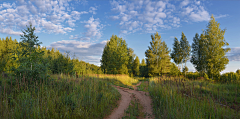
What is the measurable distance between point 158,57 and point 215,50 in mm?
13852

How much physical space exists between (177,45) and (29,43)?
32586mm

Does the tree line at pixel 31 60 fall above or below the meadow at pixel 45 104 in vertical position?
above

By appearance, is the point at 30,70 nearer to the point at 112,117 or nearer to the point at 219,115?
the point at 112,117

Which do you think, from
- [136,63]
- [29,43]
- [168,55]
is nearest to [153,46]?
[168,55]

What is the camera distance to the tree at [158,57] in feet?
108

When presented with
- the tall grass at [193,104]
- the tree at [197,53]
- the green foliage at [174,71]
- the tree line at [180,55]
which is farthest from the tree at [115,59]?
the tall grass at [193,104]

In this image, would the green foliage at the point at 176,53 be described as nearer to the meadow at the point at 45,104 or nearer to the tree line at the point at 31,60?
the tree line at the point at 31,60

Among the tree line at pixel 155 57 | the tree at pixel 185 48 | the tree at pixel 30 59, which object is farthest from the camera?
the tree at pixel 185 48

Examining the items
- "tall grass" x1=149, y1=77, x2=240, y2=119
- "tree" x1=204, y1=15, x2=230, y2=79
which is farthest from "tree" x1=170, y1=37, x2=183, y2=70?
"tall grass" x1=149, y1=77, x2=240, y2=119

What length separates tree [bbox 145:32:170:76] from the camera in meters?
33.0

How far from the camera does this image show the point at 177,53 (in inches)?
1264

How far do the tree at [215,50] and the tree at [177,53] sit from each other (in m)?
8.68

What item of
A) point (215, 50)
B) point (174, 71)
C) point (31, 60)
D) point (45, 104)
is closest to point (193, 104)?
point (45, 104)

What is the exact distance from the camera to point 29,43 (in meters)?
11.0
